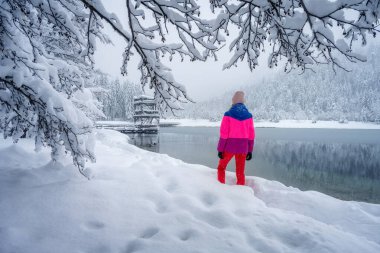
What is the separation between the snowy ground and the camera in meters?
2.17

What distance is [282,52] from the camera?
3.06m

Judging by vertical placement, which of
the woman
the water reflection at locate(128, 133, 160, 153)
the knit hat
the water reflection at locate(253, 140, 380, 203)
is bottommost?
the water reflection at locate(253, 140, 380, 203)

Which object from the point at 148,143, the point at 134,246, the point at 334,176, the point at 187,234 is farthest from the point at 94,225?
the point at 148,143

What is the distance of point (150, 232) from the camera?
2.39 meters

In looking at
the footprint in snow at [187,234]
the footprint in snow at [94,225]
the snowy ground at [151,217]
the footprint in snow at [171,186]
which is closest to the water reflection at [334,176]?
the snowy ground at [151,217]

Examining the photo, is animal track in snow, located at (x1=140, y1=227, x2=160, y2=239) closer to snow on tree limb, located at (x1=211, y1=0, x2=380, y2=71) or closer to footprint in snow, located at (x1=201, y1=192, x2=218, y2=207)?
footprint in snow, located at (x1=201, y1=192, x2=218, y2=207)

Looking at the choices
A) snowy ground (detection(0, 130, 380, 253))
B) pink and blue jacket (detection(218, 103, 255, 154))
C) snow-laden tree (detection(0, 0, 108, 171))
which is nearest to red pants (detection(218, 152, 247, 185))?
pink and blue jacket (detection(218, 103, 255, 154))

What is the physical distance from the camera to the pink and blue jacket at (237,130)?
455cm

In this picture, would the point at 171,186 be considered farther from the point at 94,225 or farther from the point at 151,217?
the point at 94,225

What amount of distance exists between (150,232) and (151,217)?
238 mm

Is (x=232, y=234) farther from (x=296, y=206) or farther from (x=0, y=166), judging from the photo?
(x=0, y=166)

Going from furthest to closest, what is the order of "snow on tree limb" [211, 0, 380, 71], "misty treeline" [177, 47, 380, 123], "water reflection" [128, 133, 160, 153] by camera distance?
1. "misty treeline" [177, 47, 380, 123]
2. "water reflection" [128, 133, 160, 153]
3. "snow on tree limb" [211, 0, 380, 71]

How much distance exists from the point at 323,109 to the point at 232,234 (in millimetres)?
157313

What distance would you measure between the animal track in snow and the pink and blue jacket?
2.55 m
